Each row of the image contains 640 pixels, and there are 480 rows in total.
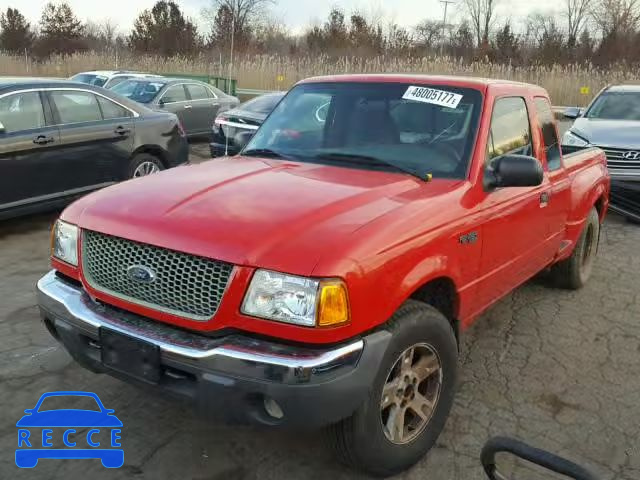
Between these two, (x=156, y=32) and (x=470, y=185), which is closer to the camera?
(x=470, y=185)

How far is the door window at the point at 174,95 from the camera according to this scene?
13.2m

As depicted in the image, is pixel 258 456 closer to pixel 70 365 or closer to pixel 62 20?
pixel 70 365

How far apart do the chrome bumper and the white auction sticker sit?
71.4 inches

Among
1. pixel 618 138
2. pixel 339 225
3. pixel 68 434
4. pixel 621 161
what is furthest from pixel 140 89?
pixel 339 225

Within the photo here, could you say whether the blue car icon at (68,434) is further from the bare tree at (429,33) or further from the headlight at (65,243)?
the bare tree at (429,33)

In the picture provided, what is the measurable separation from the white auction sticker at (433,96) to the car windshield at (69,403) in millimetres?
2546

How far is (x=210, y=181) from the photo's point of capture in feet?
10.6

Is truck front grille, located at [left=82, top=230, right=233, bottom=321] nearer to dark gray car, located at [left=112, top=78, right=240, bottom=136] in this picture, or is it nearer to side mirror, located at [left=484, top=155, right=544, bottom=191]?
side mirror, located at [left=484, top=155, right=544, bottom=191]

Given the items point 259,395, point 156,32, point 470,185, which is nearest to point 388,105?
point 470,185

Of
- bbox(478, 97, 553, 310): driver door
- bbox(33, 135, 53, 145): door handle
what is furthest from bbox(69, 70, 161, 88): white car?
bbox(478, 97, 553, 310): driver door

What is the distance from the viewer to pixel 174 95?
528 inches

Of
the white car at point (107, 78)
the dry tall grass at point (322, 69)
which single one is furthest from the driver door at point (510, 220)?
the dry tall grass at point (322, 69)

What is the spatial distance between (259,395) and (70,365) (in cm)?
192

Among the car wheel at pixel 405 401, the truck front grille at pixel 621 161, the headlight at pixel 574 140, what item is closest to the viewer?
the car wheel at pixel 405 401
